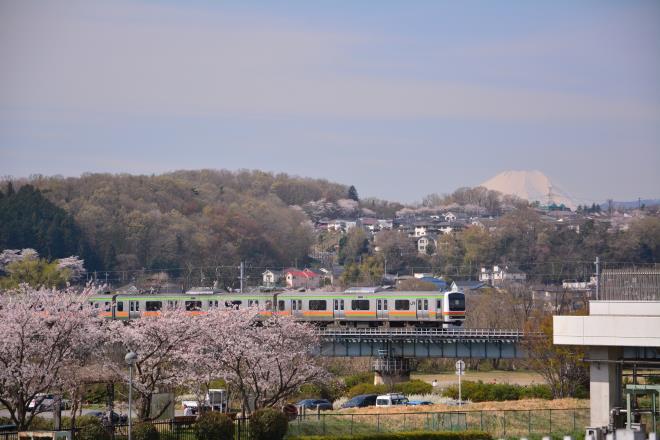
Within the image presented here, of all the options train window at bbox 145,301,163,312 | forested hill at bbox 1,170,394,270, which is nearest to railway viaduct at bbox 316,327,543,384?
train window at bbox 145,301,163,312

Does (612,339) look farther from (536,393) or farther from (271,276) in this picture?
(271,276)

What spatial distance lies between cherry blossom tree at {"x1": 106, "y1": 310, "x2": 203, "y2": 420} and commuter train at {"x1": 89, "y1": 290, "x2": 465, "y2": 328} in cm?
2214

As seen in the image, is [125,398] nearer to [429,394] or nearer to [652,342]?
[429,394]

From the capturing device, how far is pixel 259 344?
50.3m

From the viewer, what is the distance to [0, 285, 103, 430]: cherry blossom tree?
4025cm

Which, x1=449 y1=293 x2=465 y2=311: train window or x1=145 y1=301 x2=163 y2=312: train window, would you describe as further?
x1=145 y1=301 x2=163 y2=312: train window

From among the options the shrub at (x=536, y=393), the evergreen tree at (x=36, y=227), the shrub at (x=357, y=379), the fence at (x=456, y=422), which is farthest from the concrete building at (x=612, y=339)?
the evergreen tree at (x=36, y=227)

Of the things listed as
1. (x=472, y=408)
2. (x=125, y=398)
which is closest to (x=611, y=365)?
(x=472, y=408)

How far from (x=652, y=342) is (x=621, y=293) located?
7.37ft

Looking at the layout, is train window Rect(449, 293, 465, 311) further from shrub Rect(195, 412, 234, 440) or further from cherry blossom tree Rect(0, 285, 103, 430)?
shrub Rect(195, 412, 234, 440)

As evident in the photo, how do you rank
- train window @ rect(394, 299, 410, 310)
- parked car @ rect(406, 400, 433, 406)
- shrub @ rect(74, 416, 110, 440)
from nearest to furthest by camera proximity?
shrub @ rect(74, 416, 110, 440)
parked car @ rect(406, 400, 433, 406)
train window @ rect(394, 299, 410, 310)

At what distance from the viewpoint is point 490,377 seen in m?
76.7

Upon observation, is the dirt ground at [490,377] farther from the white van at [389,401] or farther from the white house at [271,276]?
the white house at [271,276]

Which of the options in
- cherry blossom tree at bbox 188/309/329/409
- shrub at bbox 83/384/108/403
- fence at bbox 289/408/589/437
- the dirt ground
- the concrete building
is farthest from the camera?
the dirt ground
